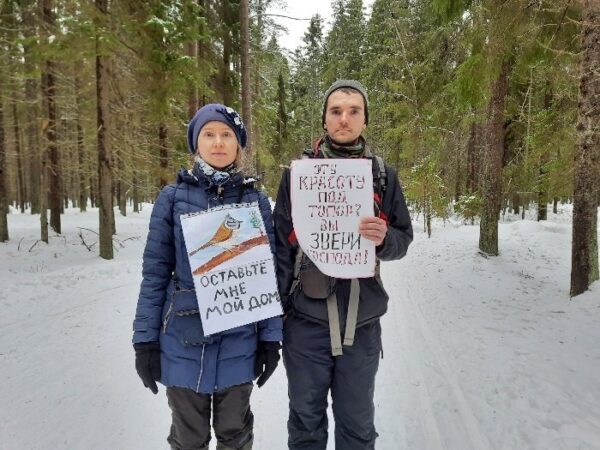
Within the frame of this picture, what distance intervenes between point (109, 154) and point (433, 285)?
8778mm

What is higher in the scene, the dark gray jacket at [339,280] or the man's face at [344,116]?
the man's face at [344,116]

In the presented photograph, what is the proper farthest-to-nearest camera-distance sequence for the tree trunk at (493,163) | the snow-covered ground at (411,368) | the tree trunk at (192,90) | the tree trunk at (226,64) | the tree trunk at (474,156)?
the tree trunk at (474,156)
the tree trunk at (226,64)
the tree trunk at (192,90)
the tree trunk at (493,163)
the snow-covered ground at (411,368)

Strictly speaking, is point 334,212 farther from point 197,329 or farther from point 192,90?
point 192,90

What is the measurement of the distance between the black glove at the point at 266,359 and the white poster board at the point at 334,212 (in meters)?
0.57

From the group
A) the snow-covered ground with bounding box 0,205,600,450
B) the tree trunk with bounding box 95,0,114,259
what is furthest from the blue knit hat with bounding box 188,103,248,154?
the tree trunk with bounding box 95,0,114,259

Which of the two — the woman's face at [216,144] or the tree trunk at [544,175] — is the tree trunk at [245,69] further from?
the woman's face at [216,144]

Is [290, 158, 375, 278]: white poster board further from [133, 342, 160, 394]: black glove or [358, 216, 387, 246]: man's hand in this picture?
[133, 342, 160, 394]: black glove

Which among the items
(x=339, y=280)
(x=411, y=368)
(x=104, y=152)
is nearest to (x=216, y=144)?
(x=339, y=280)

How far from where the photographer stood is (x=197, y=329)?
7.16 feet

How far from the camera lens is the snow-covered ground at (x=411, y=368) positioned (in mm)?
3400

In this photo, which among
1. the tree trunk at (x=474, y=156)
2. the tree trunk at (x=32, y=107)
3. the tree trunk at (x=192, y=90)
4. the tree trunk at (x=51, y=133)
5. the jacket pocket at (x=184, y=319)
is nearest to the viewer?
the jacket pocket at (x=184, y=319)

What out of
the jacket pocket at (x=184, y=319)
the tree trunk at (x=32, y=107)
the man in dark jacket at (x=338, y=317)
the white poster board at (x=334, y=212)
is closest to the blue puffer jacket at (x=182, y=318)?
the jacket pocket at (x=184, y=319)

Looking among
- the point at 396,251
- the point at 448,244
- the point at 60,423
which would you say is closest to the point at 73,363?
the point at 60,423

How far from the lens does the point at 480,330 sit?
581 centimetres
